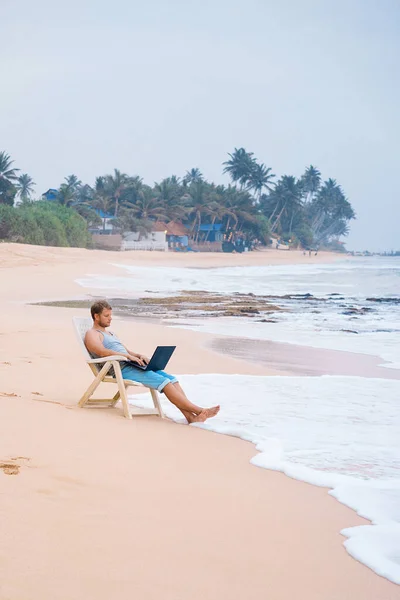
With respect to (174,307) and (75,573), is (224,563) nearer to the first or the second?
(75,573)

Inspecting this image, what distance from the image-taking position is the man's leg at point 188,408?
20.1 feet

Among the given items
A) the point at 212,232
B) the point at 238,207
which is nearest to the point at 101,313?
the point at 212,232

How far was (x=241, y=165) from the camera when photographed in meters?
119

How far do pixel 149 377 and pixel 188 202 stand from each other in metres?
89.7

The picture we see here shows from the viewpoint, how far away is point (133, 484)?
4.28 meters

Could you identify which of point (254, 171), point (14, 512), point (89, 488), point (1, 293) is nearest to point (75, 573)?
point (14, 512)

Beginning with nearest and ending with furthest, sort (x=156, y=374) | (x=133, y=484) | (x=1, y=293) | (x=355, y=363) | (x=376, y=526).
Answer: (x=376, y=526)
(x=133, y=484)
(x=156, y=374)
(x=355, y=363)
(x=1, y=293)

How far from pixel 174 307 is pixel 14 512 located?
649 inches

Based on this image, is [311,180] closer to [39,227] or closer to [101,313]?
[39,227]

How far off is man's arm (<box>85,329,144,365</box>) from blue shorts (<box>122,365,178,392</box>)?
4.0 inches

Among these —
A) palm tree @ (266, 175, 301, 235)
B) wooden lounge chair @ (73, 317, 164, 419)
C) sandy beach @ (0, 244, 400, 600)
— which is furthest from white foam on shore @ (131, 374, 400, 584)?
palm tree @ (266, 175, 301, 235)

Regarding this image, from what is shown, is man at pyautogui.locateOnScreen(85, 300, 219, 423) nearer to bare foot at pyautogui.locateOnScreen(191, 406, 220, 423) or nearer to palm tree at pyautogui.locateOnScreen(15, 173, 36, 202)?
bare foot at pyautogui.locateOnScreen(191, 406, 220, 423)

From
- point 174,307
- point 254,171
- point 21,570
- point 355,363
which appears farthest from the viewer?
point 254,171

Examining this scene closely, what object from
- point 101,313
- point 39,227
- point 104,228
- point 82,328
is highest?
point 104,228
